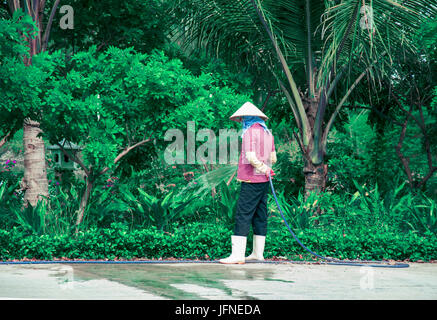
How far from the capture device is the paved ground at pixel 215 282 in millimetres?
5156

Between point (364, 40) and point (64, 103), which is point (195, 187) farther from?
point (364, 40)

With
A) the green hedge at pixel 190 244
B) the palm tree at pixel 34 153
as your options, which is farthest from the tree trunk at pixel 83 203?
the palm tree at pixel 34 153

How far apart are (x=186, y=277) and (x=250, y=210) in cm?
148

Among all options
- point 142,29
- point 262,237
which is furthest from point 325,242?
point 142,29

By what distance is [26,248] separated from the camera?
721 cm

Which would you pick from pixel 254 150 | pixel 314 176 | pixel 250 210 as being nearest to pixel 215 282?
pixel 250 210

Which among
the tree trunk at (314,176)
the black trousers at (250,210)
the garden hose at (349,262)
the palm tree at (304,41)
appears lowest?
the garden hose at (349,262)

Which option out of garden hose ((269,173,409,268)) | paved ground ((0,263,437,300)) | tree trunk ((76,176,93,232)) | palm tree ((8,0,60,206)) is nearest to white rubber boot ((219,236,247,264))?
paved ground ((0,263,437,300))

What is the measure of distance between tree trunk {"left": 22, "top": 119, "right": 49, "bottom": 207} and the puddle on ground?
3018 millimetres

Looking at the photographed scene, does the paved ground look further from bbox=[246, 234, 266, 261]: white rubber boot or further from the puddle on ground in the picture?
bbox=[246, 234, 266, 261]: white rubber boot

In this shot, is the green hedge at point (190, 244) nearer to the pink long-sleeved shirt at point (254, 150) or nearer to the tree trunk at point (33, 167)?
the pink long-sleeved shirt at point (254, 150)

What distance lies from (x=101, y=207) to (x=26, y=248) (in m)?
1.43

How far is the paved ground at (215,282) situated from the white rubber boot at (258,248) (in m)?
0.27

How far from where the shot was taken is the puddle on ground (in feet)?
17.3
